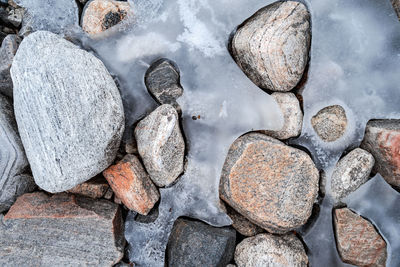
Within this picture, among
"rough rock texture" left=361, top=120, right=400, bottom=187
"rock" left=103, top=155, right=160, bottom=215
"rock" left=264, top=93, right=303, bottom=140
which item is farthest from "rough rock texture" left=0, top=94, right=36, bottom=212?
"rough rock texture" left=361, top=120, right=400, bottom=187

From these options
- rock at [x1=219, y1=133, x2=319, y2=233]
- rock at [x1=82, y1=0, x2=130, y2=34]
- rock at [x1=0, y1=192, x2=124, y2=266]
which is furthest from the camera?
rock at [x1=82, y1=0, x2=130, y2=34]

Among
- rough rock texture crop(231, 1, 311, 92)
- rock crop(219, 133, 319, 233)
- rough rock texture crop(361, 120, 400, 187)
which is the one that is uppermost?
rough rock texture crop(231, 1, 311, 92)

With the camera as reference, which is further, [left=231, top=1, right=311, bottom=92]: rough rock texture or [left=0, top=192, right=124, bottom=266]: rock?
[left=0, top=192, right=124, bottom=266]: rock

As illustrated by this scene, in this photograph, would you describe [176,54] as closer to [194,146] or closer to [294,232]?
[194,146]

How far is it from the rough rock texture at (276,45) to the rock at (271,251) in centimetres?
110

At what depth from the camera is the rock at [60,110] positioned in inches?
83.4

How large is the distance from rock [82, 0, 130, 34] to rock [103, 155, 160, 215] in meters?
1.02

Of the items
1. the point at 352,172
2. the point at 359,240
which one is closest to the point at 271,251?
the point at 359,240

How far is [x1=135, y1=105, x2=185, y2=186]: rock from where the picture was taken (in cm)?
225

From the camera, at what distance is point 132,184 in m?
2.35

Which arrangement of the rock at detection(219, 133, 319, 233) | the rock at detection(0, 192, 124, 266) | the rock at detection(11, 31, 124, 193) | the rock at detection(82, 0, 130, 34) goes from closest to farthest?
the rock at detection(11, 31, 124, 193) < the rock at detection(219, 133, 319, 233) < the rock at detection(0, 192, 124, 266) < the rock at detection(82, 0, 130, 34)

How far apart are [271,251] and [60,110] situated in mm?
1733

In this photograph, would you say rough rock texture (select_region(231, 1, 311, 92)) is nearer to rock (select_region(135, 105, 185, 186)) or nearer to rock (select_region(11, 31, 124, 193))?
rock (select_region(135, 105, 185, 186))

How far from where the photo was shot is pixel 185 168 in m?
2.47
